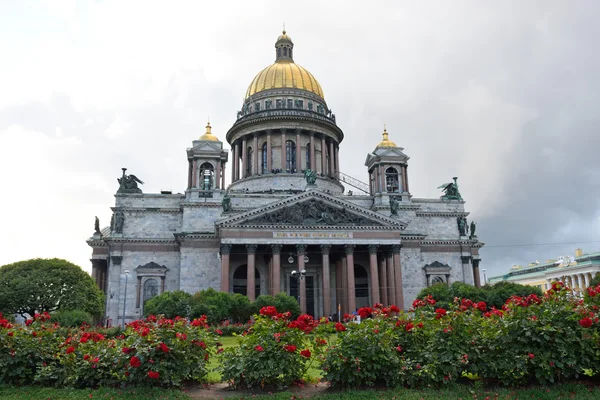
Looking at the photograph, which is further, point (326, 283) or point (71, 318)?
point (326, 283)

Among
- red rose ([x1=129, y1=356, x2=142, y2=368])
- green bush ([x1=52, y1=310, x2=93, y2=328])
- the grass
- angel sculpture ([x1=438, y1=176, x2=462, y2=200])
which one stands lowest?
the grass

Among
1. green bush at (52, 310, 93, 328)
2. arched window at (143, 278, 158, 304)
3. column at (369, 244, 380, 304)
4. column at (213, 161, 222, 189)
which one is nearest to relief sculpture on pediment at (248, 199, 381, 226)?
column at (369, 244, 380, 304)

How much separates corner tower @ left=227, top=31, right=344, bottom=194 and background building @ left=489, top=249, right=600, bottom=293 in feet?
133

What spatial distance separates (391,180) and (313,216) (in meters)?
15.3

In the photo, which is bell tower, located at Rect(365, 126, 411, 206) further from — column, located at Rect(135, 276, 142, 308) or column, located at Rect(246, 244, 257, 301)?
column, located at Rect(135, 276, 142, 308)

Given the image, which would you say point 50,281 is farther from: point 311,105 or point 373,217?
point 311,105

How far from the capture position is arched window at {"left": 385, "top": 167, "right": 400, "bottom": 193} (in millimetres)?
59062

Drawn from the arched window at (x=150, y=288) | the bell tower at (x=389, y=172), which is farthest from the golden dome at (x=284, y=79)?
the arched window at (x=150, y=288)

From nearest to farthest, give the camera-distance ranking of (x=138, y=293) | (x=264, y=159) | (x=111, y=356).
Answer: (x=111, y=356) → (x=138, y=293) → (x=264, y=159)

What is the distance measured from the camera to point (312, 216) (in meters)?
48.2

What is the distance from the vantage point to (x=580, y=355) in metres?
12.8

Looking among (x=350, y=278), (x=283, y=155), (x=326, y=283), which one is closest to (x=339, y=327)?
(x=326, y=283)

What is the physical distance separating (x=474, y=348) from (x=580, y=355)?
2499 mm

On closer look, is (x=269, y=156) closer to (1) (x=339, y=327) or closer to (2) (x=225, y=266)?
(2) (x=225, y=266)
